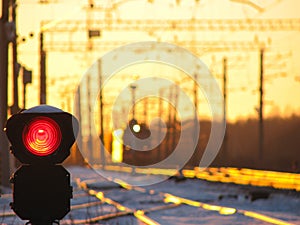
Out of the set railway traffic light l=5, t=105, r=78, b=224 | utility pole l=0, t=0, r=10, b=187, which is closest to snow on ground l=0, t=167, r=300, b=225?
utility pole l=0, t=0, r=10, b=187

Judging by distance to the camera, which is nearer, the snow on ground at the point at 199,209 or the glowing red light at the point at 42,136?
the glowing red light at the point at 42,136

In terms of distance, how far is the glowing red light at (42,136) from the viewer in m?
4.08

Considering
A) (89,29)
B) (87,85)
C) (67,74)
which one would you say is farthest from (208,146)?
(89,29)

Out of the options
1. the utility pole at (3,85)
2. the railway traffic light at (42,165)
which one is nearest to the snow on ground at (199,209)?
the utility pole at (3,85)

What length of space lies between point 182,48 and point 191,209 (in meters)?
21.8

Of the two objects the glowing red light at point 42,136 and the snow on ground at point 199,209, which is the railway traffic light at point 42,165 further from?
the snow on ground at point 199,209

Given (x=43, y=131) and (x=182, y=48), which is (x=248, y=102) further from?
(x=43, y=131)

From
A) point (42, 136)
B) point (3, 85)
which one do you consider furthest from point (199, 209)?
point (42, 136)

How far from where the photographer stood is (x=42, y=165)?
13.3ft

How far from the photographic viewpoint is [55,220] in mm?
3988

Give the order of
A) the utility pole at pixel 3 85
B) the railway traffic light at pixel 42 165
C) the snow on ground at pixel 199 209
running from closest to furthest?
1. the railway traffic light at pixel 42 165
2. the snow on ground at pixel 199 209
3. the utility pole at pixel 3 85

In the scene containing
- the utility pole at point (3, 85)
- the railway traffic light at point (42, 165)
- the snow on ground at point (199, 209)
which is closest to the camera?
the railway traffic light at point (42, 165)

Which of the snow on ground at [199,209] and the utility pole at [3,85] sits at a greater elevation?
the utility pole at [3,85]

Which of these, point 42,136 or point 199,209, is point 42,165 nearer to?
point 42,136
